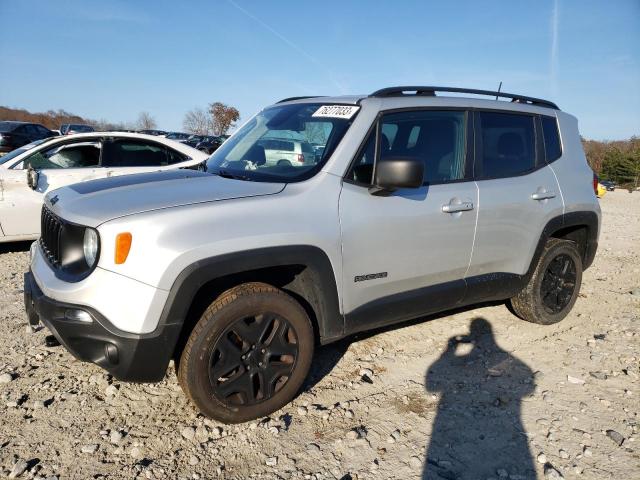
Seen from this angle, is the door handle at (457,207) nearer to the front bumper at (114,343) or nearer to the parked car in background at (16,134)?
the front bumper at (114,343)

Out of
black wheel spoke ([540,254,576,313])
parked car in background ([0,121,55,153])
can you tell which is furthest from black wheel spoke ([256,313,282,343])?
parked car in background ([0,121,55,153])

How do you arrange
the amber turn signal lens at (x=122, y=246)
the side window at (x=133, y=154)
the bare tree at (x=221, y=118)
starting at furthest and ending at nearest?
the bare tree at (x=221, y=118)
the side window at (x=133, y=154)
the amber turn signal lens at (x=122, y=246)

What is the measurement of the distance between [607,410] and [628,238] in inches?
278

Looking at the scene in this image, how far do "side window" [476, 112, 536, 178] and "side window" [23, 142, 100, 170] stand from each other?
4906mm

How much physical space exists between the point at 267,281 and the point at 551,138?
2851 mm

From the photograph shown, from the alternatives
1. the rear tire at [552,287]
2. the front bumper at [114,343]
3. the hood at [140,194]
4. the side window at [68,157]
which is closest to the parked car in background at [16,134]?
the side window at [68,157]

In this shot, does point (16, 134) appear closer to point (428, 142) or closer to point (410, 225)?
point (428, 142)

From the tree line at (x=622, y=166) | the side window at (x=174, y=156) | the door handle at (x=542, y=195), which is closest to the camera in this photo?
the door handle at (x=542, y=195)

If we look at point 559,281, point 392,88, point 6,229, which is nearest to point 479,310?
point 559,281

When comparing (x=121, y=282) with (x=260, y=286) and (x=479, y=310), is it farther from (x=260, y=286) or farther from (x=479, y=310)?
(x=479, y=310)

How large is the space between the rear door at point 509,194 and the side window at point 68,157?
4.92 metres

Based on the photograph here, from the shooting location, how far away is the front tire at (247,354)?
2480 mm

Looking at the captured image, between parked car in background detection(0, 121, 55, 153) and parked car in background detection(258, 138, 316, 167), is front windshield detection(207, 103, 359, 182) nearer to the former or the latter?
parked car in background detection(258, 138, 316, 167)

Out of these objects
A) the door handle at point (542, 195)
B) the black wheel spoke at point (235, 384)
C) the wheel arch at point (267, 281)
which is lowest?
the black wheel spoke at point (235, 384)
